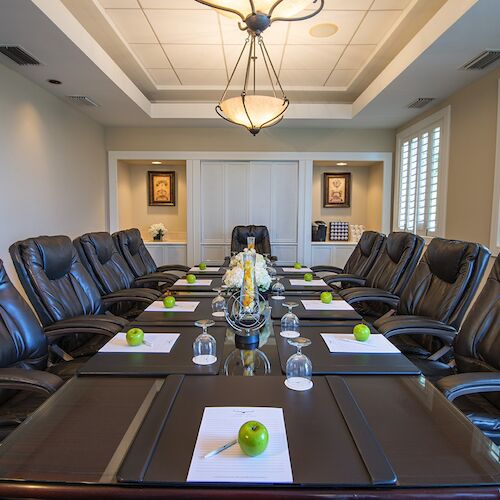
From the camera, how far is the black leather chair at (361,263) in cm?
333

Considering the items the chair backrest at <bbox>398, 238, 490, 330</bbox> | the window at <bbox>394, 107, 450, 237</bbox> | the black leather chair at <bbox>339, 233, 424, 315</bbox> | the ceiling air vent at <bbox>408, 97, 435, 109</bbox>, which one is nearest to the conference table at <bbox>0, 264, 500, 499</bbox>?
the chair backrest at <bbox>398, 238, 490, 330</bbox>

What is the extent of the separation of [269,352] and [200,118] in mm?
4121

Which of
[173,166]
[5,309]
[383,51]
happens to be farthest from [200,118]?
[5,309]

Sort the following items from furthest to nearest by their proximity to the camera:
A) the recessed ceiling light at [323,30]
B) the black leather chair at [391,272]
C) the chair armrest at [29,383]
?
the recessed ceiling light at [323,30] → the black leather chair at [391,272] → the chair armrest at [29,383]

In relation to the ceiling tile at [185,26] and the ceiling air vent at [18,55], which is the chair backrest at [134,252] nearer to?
the ceiling air vent at [18,55]

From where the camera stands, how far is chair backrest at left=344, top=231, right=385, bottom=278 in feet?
11.2

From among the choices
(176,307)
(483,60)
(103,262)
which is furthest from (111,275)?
(483,60)

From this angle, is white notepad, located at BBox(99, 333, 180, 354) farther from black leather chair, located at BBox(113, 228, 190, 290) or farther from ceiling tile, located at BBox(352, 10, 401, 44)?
ceiling tile, located at BBox(352, 10, 401, 44)

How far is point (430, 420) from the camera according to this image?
0.92 m

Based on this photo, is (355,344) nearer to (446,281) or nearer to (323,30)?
(446,281)

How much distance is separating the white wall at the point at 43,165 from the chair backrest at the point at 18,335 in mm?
2048

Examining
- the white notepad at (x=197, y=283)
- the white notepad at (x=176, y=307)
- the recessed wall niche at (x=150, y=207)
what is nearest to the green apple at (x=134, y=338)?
the white notepad at (x=176, y=307)

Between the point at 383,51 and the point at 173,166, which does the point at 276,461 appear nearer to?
the point at 383,51

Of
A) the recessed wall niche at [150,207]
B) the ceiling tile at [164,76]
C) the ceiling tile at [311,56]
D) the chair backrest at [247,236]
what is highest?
the ceiling tile at [164,76]
